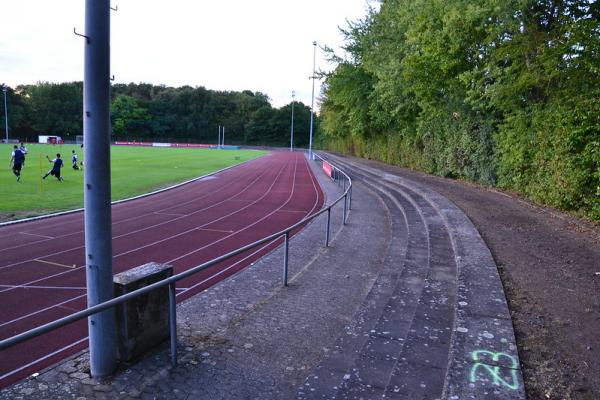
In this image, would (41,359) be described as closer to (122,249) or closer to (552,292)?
(122,249)

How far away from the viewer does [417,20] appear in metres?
18.3

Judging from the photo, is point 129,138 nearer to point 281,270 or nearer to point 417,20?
point 417,20

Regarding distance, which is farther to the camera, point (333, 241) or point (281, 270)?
point (333, 241)

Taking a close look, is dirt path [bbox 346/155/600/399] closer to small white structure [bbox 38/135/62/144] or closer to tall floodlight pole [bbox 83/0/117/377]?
tall floodlight pole [bbox 83/0/117/377]

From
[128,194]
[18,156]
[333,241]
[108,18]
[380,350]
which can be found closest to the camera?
[108,18]

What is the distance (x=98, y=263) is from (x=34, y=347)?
2.30m

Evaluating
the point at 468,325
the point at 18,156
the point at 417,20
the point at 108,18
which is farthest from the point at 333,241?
the point at 18,156

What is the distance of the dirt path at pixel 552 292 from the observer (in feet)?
12.4

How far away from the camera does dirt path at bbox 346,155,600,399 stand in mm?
3775

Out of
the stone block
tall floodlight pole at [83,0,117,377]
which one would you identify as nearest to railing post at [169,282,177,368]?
the stone block

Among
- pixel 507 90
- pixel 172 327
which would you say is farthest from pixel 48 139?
pixel 172 327

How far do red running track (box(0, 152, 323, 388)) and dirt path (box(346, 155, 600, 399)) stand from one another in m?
4.74

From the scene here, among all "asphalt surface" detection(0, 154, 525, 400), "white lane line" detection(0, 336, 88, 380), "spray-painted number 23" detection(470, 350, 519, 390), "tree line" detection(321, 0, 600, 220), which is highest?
"tree line" detection(321, 0, 600, 220)

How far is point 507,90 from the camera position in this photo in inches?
551
